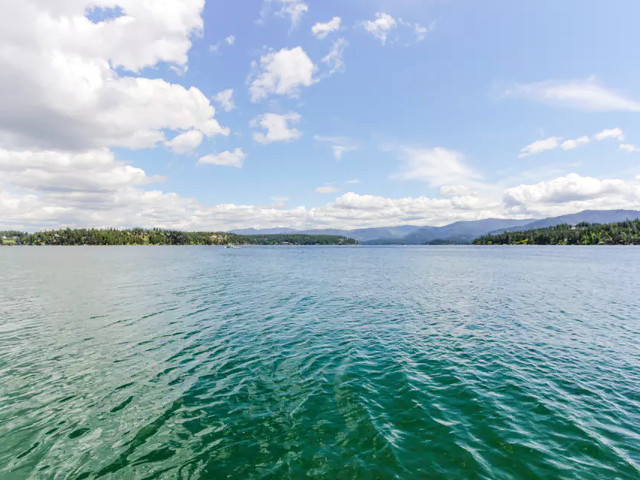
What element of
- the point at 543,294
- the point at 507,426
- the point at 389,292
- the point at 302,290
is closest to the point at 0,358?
the point at 507,426

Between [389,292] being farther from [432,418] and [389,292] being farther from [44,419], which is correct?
[44,419]

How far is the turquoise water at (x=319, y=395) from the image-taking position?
37.1 feet

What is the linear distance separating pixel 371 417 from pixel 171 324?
23.5 m

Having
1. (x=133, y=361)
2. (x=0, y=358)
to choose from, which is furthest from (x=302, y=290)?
(x=0, y=358)

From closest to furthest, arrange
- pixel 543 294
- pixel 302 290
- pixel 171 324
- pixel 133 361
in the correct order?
pixel 133 361
pixel 171 324
pixel 543 294
pixel 302 290

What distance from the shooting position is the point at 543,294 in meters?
46.1

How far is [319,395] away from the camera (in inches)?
639

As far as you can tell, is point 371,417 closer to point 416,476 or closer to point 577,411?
point 416,476

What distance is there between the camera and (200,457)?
11445 mm

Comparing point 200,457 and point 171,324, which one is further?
point 171,324

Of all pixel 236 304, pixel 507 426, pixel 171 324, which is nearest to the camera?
pixel 507 426

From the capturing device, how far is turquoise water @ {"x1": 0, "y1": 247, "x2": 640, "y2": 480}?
1130cm

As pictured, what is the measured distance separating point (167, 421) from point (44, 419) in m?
5.87

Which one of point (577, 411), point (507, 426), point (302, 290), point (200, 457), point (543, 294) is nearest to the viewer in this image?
point (200, 457)
